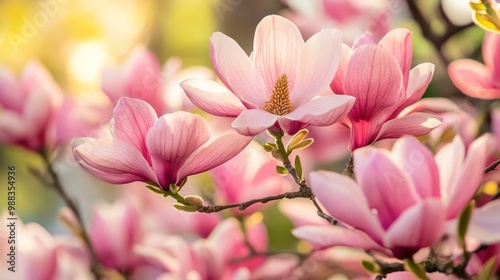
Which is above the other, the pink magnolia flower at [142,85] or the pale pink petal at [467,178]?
the pale pink petal at [467,178]

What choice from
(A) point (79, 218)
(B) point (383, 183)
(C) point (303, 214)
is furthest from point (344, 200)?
(A) point (79, 218)

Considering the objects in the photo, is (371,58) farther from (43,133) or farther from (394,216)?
(43,133)

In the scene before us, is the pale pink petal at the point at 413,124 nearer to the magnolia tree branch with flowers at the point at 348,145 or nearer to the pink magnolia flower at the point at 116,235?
the magnolia tree branch with flowers at the point at 348,145

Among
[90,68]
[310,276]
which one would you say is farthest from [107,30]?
[310,276]

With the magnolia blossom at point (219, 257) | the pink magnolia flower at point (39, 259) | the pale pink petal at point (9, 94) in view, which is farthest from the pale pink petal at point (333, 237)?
the pale pink petal at point (9, 94)

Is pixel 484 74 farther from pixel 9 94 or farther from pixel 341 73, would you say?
pixel 9 94

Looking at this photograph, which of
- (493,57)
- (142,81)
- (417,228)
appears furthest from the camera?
(142,81)
